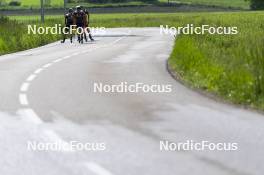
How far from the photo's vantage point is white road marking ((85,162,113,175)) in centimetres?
668

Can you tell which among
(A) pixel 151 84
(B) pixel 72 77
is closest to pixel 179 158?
(A) pixel 151 84

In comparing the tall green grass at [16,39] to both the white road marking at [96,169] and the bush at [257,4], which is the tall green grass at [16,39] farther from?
the bush at [257,4]

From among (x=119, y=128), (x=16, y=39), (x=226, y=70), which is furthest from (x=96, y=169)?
(x=16, y=39)

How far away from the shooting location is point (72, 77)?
15.8 metres

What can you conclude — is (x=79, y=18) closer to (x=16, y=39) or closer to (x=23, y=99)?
(x=16, y=39)

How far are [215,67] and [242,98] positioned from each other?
275cm

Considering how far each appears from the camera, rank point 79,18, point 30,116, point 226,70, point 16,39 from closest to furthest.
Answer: point 30,116, point 226,70, point 16,39, point 79,18

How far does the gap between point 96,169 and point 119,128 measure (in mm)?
2296

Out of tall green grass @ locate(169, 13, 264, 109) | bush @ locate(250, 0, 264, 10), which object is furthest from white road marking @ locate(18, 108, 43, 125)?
bush @ locate(250, 0, 264, 10)

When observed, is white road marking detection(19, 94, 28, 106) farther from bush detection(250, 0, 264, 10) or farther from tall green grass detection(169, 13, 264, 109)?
bush detection(250, 0, 264, 10)

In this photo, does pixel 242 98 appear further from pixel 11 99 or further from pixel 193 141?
pixel 11 99

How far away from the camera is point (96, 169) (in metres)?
6.83

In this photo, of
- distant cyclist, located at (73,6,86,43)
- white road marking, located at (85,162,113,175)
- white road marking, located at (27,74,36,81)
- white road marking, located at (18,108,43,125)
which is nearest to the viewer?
white road marking, located at (85,162,113,175)

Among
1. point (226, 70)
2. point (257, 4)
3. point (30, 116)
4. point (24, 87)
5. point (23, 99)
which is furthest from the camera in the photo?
point (257, 4)
